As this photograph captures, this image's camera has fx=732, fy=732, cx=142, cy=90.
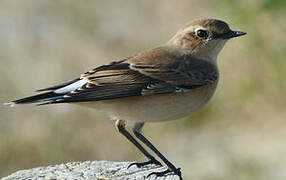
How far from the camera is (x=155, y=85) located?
7758 millimetres

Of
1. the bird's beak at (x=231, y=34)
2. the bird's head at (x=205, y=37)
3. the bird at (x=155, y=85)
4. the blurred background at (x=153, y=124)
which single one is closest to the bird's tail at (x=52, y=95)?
the bird at (x=155, y=85)

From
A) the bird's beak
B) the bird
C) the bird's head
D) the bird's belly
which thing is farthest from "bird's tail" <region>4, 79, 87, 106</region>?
the bird's beak

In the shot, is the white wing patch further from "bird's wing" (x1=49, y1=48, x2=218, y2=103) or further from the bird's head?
the bird's head

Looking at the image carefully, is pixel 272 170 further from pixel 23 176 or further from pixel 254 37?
pixel 23 176

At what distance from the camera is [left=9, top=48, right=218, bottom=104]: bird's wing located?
292 inches

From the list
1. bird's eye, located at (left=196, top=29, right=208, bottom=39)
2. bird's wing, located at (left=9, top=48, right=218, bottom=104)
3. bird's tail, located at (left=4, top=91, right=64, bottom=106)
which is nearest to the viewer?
bird's tail, located at (left=4, top=91, right=64, bottom=106)

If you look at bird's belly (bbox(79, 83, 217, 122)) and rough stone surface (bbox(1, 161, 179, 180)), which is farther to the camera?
bird's belly (bbox(79, 83, 217, 122))

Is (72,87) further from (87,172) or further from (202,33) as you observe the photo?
(202,33)

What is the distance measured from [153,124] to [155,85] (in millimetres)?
3680

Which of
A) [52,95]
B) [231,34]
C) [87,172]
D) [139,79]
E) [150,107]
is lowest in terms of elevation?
[87,172]

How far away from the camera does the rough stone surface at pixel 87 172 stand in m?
6.66

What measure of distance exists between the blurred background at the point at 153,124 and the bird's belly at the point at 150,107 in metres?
2.61

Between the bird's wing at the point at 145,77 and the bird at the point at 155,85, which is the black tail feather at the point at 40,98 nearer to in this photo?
the bird at the point at 155,85

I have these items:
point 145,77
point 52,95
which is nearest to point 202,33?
point 145,77
